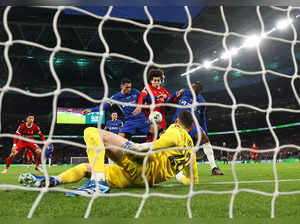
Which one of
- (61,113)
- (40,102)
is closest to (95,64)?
(61,113)

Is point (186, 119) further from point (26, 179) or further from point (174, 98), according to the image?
point (26, 179)

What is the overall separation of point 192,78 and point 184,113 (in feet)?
60.1

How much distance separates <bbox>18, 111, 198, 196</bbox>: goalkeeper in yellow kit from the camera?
1.95 m

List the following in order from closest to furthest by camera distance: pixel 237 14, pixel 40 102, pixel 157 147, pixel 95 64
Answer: pixel 157 147 < pixel 237 14 < pixel 95 64 < pixel 40 102

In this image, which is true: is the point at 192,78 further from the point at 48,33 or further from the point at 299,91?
the point at 48,33

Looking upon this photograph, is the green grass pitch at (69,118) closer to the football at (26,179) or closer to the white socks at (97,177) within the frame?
the football at (26,179)

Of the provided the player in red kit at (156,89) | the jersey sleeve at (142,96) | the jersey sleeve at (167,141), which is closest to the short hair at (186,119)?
the jersey sleeve at (167,141)

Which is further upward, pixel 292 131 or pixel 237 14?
pixel 237 14

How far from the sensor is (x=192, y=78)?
67.5ft

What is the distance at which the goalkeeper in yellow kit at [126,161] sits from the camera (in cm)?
195

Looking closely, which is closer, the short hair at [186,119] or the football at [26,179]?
the football at [26,179]

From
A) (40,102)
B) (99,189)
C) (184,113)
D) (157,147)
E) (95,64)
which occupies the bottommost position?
(99,189)

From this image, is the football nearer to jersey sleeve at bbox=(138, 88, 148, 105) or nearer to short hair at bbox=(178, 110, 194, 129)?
short hair at bbox=(178, 110, 194, 129)

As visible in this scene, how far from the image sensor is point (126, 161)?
7.36ft
